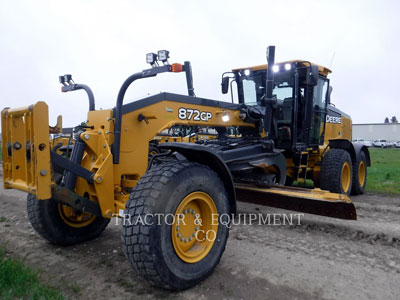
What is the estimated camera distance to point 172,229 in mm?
2926

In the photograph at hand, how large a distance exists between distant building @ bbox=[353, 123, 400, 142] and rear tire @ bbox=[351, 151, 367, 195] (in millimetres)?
51012

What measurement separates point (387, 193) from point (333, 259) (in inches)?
204

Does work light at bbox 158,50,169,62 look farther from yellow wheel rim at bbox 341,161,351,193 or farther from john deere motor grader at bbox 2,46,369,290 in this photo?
yellow wheel rim at bbox 341,161,351,193

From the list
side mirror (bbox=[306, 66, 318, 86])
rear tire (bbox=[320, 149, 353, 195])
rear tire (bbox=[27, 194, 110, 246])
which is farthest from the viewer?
rear tire (bbox=[320, 149, 353, 195])

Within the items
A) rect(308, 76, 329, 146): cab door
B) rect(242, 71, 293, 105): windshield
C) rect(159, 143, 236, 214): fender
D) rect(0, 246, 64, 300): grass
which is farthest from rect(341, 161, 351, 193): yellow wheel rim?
rect(0, 246, 64, 300): grass

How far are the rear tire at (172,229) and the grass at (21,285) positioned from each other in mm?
787

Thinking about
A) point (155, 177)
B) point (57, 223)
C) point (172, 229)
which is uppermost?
point (155, 177)

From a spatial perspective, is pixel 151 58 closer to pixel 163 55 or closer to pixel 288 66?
pixel 163 55

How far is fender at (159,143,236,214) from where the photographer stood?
3428 mm

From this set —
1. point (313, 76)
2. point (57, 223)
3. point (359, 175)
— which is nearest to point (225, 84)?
point (313, 76)

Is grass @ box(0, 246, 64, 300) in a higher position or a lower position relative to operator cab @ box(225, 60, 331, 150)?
lower

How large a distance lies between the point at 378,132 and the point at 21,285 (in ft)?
193

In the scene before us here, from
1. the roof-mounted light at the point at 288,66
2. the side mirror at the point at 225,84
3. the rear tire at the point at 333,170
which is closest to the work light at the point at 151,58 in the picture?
the side mirror at the point at 225,84

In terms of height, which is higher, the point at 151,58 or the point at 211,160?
the point at 151,58
